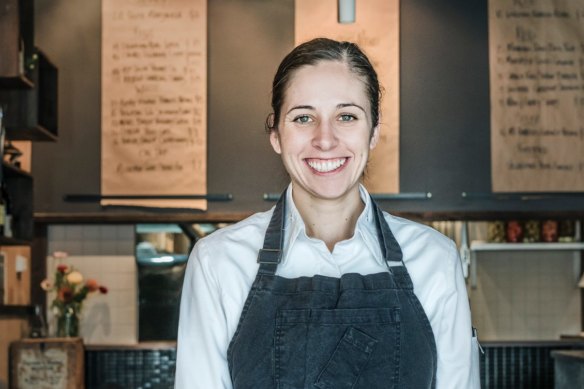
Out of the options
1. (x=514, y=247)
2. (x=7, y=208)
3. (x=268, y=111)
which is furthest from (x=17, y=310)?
(x=514, y=247)

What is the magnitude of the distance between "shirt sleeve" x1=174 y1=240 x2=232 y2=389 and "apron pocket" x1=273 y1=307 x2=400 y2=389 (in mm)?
99

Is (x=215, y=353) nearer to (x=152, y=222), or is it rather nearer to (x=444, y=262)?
(x=444, y=262)

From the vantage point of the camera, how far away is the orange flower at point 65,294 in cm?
526

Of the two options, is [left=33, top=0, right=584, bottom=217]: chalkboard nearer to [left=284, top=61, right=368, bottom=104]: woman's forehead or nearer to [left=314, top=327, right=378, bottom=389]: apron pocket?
[left=284, top=61, right=368, bottom=104]: woman's forehead

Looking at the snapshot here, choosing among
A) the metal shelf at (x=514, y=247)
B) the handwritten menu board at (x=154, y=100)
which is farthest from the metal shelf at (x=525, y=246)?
the handwritten menu board at (x=154, y=100)

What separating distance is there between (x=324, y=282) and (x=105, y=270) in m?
4.03

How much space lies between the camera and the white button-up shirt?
1724 mm

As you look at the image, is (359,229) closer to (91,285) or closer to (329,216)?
(329,216)

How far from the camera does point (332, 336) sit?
5.63 ft

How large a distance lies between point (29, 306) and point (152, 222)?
78 centimetres

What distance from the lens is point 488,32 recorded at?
5262 millimetres

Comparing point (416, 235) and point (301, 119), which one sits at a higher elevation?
point (301, 119)

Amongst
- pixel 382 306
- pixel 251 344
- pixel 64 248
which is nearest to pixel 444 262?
pixel 382 306

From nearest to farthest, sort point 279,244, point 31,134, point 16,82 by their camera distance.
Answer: point 279,244, point 16,82, point 31,134
